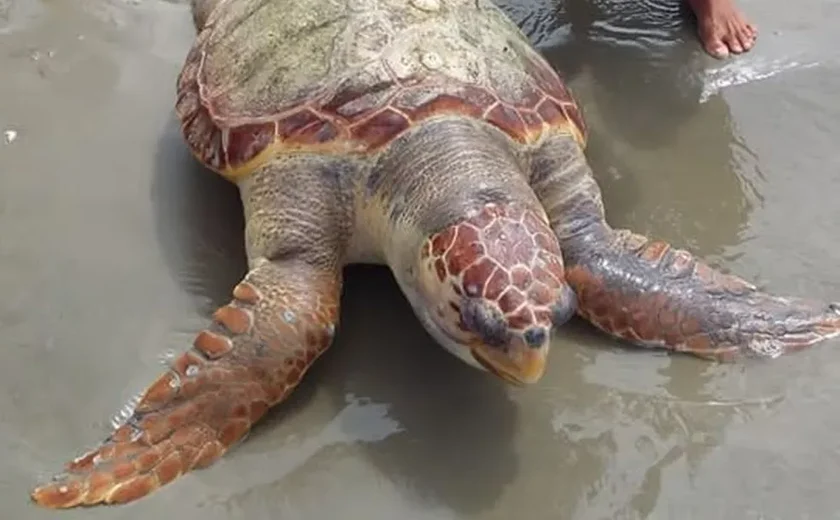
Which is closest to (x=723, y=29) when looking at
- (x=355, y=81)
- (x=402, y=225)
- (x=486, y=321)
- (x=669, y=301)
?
(x=669, y=301)

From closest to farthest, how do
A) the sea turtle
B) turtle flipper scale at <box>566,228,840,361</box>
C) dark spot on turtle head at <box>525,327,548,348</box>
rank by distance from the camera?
dark spot on turtle head at <box>525,327,548,348</box>
the sea turtle
turtle flipper scale at <box>566,228,840,361</box>

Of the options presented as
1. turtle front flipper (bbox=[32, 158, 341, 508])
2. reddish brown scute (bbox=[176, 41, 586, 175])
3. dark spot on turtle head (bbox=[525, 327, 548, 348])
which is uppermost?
reddish brown scute (bbox=[176, 41, 586, 175])

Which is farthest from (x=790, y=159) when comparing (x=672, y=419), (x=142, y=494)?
(x=142, y=494)

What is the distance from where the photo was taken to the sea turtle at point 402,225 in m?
2.52

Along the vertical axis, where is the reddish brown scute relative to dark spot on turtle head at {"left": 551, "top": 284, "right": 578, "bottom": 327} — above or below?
above

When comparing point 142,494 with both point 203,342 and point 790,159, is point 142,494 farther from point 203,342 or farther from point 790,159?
point 790,159

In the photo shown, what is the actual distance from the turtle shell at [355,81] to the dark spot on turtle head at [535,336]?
72 cm

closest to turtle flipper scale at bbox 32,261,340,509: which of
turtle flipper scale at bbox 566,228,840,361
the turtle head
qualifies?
the turtle head

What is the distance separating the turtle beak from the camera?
2.44m

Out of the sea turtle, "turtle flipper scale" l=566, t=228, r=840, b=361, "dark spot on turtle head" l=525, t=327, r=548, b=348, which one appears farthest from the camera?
"turtle flipper scale" l=566, t=228, r=840, b=361

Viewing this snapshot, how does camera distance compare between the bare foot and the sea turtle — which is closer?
the sea turtle

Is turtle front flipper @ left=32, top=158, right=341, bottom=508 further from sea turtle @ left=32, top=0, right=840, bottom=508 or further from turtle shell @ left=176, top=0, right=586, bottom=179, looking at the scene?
turtle shell @ left=176, top=0, right=586, bottom=179

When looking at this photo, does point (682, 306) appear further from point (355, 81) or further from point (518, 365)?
point (355, 81)

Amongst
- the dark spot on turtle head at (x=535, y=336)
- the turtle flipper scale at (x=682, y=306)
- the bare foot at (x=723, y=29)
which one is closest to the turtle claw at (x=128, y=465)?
the dark spot on turtle head at (x=535, y=336)
